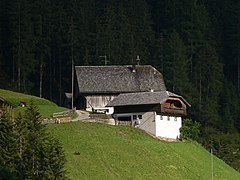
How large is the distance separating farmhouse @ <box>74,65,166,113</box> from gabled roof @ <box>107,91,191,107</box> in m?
7.75

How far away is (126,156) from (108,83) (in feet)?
84.3

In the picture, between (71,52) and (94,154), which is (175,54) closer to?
(71,52)

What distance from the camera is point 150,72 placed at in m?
105

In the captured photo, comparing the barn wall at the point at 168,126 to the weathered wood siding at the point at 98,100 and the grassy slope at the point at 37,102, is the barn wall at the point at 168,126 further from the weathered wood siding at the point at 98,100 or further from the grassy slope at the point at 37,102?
the weathered wood siding at the point at 98,100

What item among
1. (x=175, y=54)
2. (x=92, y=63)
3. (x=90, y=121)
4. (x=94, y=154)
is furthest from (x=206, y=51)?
(x=94, y=154)

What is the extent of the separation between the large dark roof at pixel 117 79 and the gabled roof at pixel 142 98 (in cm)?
808

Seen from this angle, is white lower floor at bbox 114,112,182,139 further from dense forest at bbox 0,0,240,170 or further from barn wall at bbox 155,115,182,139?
dense forest at bbox 0,0,240,170

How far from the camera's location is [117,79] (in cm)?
10325

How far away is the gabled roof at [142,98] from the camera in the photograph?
89625 millimetres

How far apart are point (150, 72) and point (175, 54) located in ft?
63.1

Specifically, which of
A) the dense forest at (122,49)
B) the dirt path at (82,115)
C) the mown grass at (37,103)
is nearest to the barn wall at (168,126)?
the dirt path at (82,115)

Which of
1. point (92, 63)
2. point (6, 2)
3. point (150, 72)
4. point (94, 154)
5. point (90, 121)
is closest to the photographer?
point (94, 154)

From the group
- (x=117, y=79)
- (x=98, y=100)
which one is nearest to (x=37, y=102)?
→ (x=98, y=100)

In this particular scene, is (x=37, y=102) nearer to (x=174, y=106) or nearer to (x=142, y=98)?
(x=142, y=98)
